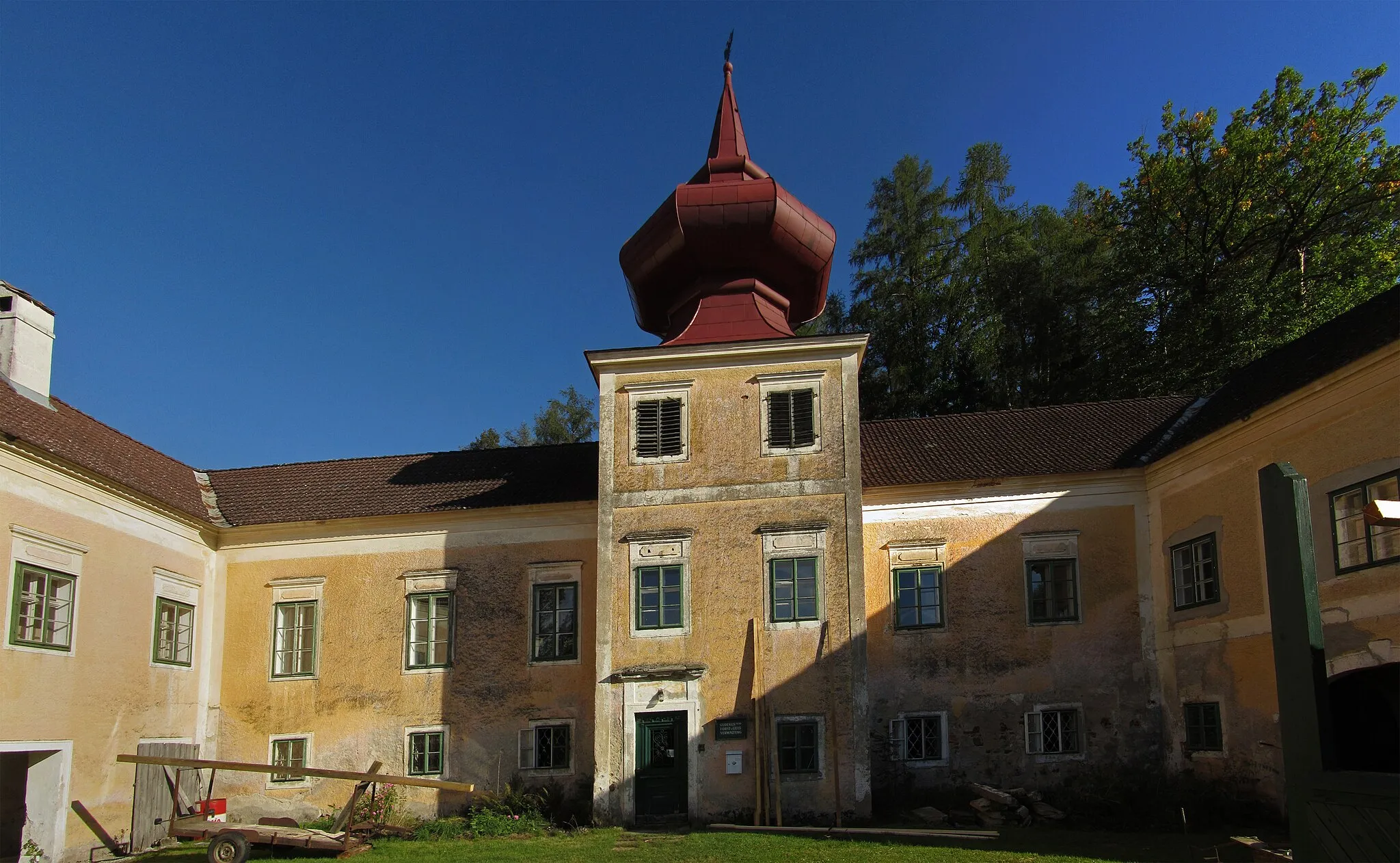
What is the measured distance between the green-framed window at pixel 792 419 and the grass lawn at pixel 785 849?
5942mm

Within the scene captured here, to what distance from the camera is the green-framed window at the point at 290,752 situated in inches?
727

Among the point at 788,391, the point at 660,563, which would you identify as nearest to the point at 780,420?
→ the point at 788,391

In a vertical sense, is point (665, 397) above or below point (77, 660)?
above

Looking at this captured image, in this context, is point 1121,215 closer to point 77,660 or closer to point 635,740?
point 635,740

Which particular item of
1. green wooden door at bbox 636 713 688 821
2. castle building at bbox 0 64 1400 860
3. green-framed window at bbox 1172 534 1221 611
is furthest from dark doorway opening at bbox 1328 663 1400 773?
green wooden door at bbox 636 713 688 821

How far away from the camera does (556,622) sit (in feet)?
60.3

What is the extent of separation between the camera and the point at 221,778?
60.7ft

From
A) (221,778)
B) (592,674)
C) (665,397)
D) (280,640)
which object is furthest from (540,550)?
(221,778)

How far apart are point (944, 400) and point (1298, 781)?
2813 cm

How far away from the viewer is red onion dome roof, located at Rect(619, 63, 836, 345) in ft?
60.9

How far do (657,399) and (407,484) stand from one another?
215 inches

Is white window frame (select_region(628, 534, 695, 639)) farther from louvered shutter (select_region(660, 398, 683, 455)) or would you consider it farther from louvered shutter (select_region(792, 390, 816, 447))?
louvered shutter (select_region(792, 390, 816, 447))

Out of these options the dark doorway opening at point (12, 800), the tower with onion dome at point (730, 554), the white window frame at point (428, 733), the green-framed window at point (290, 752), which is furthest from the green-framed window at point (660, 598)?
the dark doorway opening at point (12, 800)

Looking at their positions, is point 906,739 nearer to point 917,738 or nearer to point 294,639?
point 917,738
